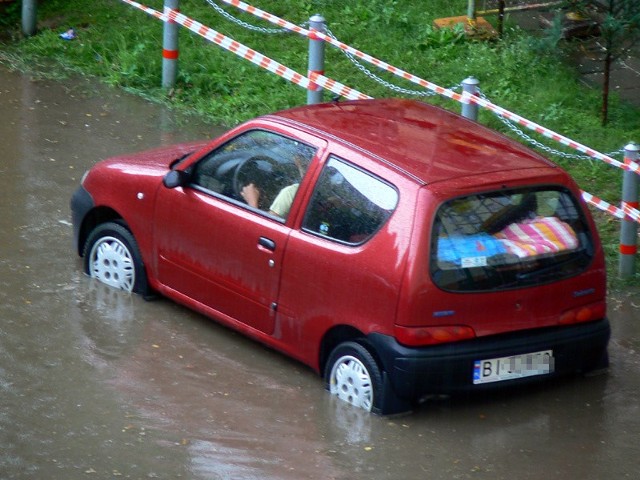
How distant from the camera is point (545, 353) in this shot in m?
7.16

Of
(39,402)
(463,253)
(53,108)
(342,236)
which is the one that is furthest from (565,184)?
(53,108)

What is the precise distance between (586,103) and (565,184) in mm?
5164

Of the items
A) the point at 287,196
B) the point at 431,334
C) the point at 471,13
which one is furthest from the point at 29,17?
the point at 431,334

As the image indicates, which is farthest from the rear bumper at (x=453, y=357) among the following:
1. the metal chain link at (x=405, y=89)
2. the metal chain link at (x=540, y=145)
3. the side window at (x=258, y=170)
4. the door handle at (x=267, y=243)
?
the metal chain link at (x=540, y=145)

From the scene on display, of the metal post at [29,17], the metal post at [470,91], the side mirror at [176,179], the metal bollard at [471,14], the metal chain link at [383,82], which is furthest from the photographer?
the metal post at [29,17]

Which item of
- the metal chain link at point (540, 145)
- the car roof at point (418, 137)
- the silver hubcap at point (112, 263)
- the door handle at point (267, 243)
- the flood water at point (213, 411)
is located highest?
the car roof at point (418, 137)

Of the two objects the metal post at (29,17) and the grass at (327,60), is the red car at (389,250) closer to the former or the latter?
the grass at (327,60)

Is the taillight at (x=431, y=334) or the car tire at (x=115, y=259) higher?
the taillight at (x=431, y=334)

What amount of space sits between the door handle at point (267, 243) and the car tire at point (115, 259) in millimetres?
1260

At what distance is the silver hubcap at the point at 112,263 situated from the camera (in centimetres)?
859

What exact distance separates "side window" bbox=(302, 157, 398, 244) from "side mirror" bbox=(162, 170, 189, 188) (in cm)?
106

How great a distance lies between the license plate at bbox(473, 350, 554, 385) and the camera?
22.8 ft

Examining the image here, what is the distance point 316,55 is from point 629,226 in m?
3.52

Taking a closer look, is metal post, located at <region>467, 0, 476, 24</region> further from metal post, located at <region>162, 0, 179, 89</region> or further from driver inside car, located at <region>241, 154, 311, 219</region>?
driver inside car, located at <region>241, 154, 311, 219</region>
